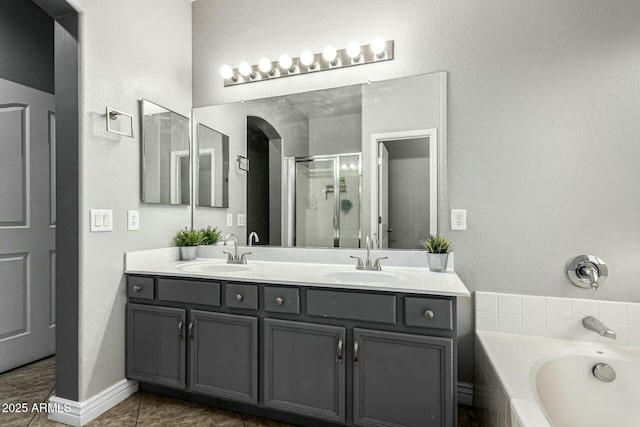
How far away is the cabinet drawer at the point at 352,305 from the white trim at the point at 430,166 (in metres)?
0.63

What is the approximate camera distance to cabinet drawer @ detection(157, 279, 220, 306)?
5.74 ft

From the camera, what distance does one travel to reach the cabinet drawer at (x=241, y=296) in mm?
1677

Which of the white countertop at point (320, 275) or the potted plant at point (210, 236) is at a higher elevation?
the potted plant at point (210, 236)

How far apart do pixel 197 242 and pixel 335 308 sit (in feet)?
4.27

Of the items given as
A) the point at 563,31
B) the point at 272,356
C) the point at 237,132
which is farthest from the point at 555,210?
the point at 237,132

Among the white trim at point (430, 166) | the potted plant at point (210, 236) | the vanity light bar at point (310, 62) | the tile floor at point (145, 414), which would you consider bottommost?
the tile floor at point (145, 414)

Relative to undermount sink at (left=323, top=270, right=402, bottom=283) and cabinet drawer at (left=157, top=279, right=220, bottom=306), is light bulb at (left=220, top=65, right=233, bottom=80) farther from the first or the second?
undermount sink at (left=323, top=270, right=402, bottom=283)

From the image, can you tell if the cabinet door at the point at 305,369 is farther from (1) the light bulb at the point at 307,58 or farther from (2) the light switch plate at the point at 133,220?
A: (1) the light bulb at the point at 307,58

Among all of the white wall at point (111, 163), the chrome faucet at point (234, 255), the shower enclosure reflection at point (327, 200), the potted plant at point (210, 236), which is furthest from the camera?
the potted plant at point (210, 236)

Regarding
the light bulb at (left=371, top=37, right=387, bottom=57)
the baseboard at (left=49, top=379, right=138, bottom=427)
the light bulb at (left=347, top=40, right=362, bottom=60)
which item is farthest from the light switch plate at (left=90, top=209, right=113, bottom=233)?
the light bulb at (left=371, top=37, right=387, bottom=57)

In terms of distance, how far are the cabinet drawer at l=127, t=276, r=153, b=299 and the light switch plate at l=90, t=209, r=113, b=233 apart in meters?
0.34

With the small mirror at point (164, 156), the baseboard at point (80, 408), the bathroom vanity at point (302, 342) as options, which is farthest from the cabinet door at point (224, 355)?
the small mirror at point (164, 156)

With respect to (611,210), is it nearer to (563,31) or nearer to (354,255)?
(563,31)

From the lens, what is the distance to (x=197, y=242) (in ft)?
7.77
